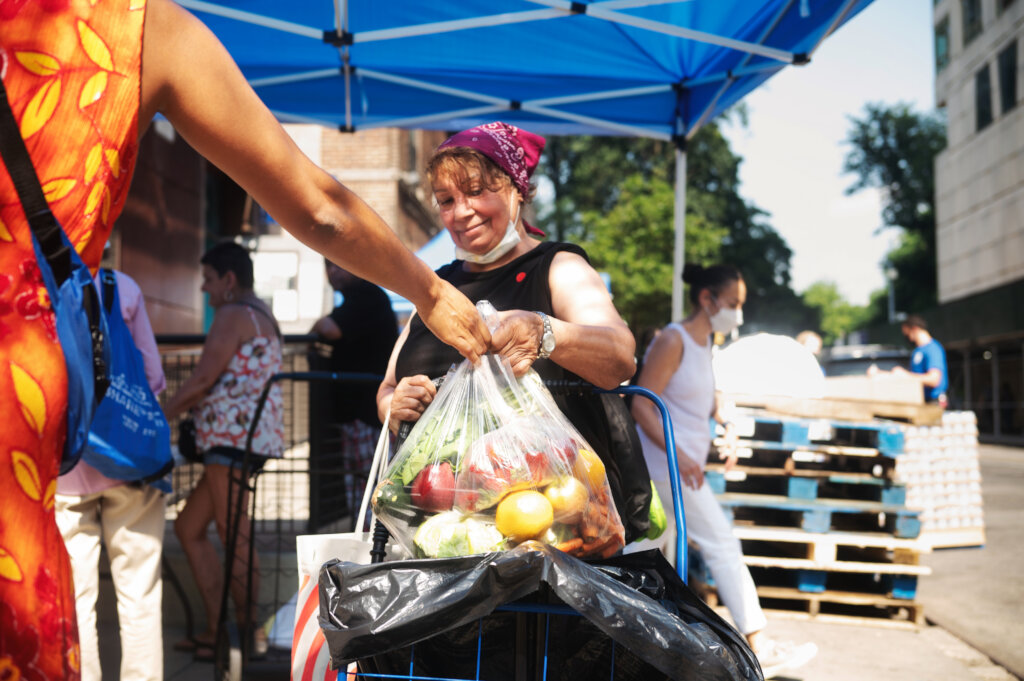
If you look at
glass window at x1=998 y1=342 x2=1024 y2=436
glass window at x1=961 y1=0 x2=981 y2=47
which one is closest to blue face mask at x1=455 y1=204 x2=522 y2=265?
glass window at x1=998 y1=342 x2=1024 y2=436

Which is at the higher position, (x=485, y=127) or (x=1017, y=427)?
(x=485, y=127)

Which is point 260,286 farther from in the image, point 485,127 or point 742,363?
point 485,127

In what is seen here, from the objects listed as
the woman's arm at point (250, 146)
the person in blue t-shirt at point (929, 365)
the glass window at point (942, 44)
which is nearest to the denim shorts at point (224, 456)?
the woman's arm at point (250, 146)

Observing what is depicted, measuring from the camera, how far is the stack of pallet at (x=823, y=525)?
585 cm

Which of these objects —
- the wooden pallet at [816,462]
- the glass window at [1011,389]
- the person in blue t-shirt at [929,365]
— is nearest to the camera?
the wooden pallet at [816,462]

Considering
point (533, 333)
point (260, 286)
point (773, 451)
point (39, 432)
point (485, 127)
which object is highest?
point (260, 286)

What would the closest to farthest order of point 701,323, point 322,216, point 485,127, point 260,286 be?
1. point 322,216
2. point 485,127
3. point 701,323
4. point 260,286

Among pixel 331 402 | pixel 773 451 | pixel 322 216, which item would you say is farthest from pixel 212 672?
pixel 773 451

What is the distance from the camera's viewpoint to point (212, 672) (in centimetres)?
446

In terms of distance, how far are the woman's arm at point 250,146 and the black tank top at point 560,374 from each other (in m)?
0.86

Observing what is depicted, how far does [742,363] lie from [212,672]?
188 inches

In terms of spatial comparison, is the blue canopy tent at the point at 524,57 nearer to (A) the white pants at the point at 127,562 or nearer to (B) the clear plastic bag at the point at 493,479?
(A) the white pants at the point at 127,562

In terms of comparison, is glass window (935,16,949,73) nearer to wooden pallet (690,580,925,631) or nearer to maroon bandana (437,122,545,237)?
wooden pallet (690,580,925,631)

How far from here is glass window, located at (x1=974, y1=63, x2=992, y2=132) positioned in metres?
30.4
